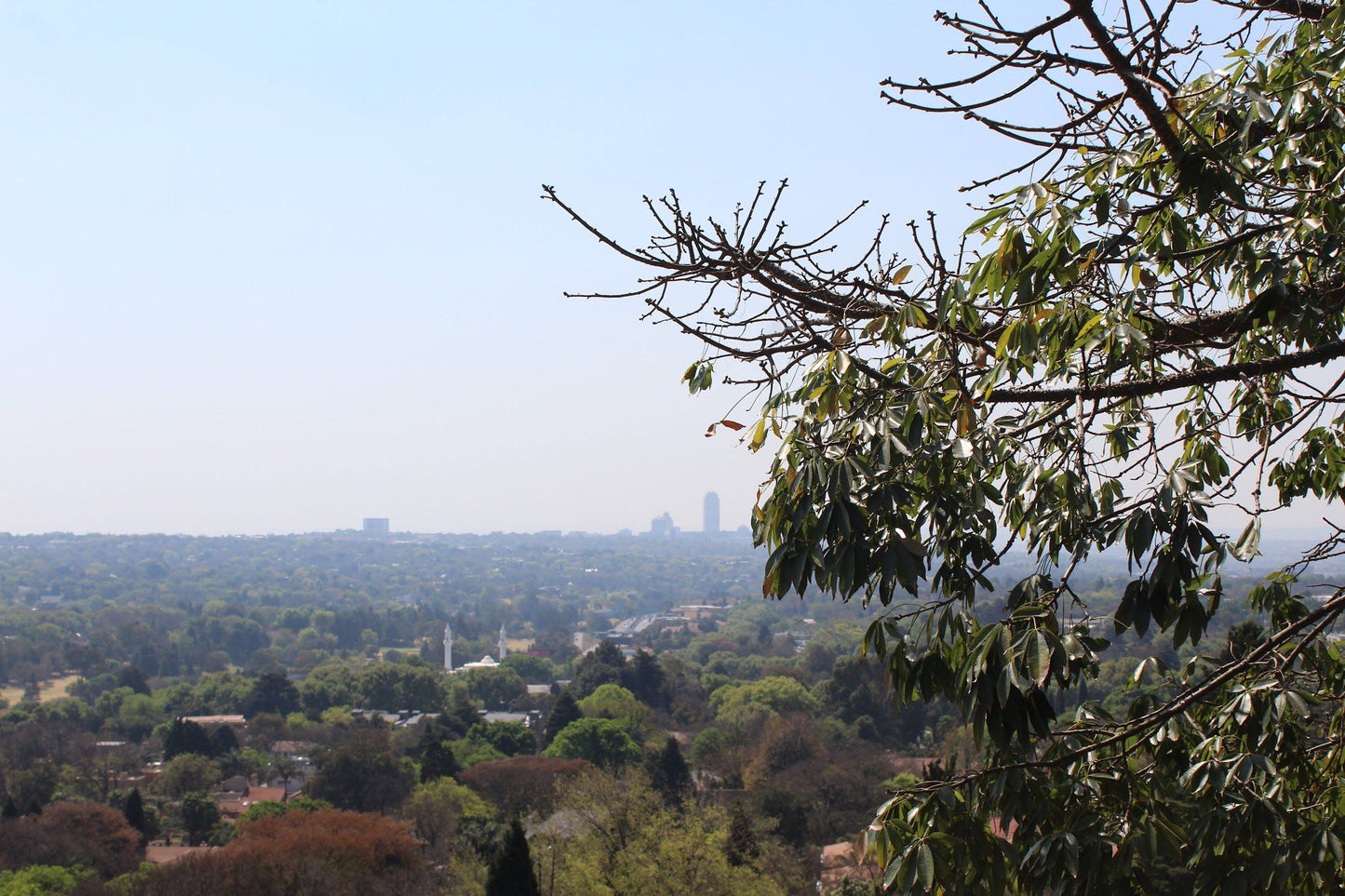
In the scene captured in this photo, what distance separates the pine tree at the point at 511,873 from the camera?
444 inches

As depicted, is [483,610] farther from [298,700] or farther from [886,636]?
[886,636]

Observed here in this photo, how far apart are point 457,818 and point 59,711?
21.1m

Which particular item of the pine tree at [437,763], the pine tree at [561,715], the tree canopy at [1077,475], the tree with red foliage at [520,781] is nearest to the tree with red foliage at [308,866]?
the tree with red foliage at [520,781]

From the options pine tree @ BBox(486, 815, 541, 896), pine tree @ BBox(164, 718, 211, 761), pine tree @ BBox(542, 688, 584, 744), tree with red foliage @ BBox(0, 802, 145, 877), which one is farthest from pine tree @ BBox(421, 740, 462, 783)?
pine tree @ BBox(486, 815, 541, 896)

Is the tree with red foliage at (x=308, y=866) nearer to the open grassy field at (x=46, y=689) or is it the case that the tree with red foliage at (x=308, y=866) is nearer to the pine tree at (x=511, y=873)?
the pine tree at (x=511, y=873)

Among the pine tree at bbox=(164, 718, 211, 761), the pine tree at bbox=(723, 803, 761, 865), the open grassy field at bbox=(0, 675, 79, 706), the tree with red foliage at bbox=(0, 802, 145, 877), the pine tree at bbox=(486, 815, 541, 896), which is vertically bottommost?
the open grassy field at bbox=(0, 675, 79, 706)

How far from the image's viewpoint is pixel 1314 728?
9.79 feet

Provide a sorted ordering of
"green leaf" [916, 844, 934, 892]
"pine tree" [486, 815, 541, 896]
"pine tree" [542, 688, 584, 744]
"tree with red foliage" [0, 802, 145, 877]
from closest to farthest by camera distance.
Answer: "green leaf" [916, 844, 934, 892] < "pine tree" [486, 815, 541, 896] < "tree with red foliage" [0, 802, 145, 877] < "pine tree" [542, 688, 584, 744]

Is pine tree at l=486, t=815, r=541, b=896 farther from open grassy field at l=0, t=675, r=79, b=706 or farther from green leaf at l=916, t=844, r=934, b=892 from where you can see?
open grassy field at l=0, t=675, r=79, b=706

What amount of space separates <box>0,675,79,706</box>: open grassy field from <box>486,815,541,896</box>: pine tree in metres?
37.2

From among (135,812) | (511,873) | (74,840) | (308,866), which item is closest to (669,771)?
(308,866)

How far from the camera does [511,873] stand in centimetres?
1134

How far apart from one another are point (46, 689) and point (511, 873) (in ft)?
140

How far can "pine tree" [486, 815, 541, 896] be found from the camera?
11.3m
